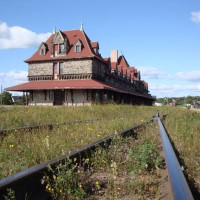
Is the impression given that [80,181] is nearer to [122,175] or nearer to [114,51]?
[122,175]

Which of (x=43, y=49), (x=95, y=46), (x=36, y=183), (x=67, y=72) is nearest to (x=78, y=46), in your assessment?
(x=95, y=46)

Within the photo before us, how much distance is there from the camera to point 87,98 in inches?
1398

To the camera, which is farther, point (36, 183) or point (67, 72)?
point (67, 72)

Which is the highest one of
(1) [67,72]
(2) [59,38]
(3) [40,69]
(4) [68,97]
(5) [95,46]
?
(2) [59,38]

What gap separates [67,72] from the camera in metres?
37.3

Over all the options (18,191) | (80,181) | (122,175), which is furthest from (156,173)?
(18,191)

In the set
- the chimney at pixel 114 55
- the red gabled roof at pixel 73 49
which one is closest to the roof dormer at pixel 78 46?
the red gabled roof at pixel 73 49

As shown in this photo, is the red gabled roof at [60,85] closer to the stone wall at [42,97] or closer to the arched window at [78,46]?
the stone wall at [42,97]

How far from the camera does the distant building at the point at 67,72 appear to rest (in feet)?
117

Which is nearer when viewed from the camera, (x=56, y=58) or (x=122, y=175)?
(x=122, y=175)

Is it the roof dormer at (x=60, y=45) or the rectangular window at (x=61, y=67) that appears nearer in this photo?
the rectangular window at (x=61, y=67)

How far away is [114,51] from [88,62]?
22.0 m

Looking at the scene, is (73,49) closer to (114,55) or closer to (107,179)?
(114,55)

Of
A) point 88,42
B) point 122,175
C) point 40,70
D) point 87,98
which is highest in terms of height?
point 88,42
